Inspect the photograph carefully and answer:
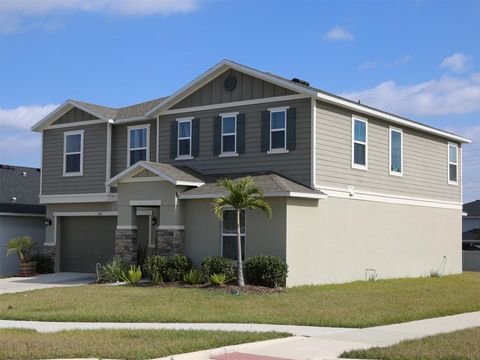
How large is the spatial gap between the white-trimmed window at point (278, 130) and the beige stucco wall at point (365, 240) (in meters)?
2.16

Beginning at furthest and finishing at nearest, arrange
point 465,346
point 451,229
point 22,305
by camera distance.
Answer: point 451,229, point 22,305, point 465,346

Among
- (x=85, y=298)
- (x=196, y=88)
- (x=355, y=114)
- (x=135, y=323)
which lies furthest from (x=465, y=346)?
(x=196, y=88)

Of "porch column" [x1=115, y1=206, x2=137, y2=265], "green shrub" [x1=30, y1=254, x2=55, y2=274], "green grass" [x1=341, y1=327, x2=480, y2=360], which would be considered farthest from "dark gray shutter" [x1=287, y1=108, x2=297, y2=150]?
"green shrub" [x1=30, y1=254, x2=55, y2=274]

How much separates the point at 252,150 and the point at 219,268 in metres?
4.42

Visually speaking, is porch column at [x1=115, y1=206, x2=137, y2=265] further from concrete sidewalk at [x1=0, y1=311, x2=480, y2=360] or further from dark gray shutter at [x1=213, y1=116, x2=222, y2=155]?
concrete sidewalk at [x1=0, y1=311, x2=480, y2=360]

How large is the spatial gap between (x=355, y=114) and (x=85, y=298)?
11262 mm

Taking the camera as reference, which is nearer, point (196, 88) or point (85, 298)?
point (85, 298)

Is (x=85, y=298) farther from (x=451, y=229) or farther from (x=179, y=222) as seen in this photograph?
(x=451, y=229)

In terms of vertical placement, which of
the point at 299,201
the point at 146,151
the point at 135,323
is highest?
the point at 146,151

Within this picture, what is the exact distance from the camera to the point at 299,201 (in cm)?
2122

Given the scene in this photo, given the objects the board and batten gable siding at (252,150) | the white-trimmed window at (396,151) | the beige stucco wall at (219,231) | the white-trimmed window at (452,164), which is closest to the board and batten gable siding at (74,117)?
the board and batten gable siding at (252,150)

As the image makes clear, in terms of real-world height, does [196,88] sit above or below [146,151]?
above

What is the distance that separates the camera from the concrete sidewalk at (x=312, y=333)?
35.7 feet

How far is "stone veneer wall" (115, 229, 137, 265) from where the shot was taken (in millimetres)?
23422
